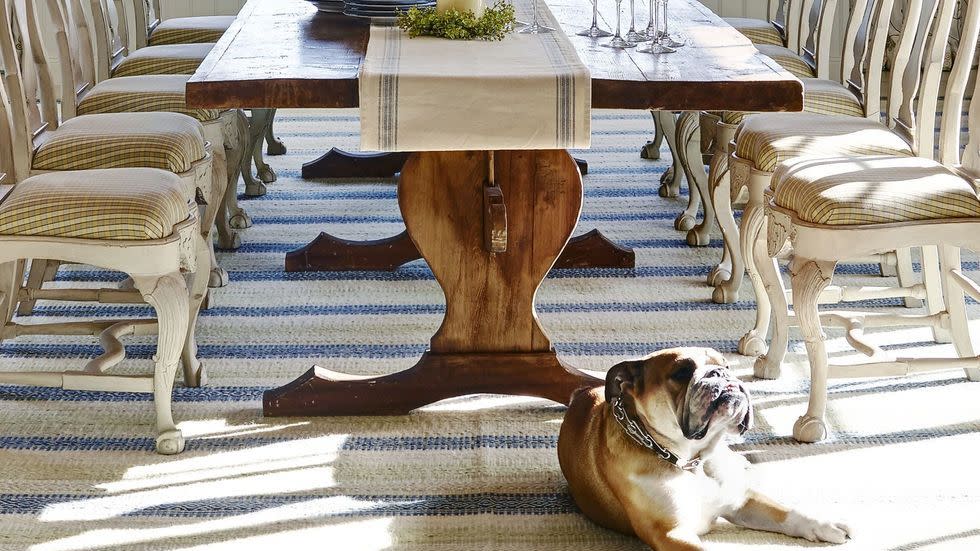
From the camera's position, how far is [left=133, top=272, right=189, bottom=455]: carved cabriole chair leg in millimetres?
2148

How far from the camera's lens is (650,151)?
4164mm

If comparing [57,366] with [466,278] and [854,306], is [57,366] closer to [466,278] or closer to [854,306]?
[466,278]

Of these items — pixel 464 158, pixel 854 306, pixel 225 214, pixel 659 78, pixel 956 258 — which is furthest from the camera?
pixel 225 214

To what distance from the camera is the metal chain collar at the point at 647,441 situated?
1709 mm

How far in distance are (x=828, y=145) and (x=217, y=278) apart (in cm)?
151

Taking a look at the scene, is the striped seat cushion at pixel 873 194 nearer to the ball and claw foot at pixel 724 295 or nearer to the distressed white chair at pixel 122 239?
the ball and claw foot at pixel 724 295

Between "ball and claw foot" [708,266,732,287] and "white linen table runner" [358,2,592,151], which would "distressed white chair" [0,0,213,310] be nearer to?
"white linen table runner" [358,2,592,151]

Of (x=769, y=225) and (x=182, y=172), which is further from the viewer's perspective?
(x=182, y=172)

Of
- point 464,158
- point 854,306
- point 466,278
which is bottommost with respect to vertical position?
point 854,306

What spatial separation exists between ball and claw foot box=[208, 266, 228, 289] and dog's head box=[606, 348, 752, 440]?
5.08 ft

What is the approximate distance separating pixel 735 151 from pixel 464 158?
737mm

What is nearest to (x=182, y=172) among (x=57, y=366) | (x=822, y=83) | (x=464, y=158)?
(x=57, y=366)

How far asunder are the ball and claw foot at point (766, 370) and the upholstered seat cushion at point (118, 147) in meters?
1.29

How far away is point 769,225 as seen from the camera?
7.59 feet
